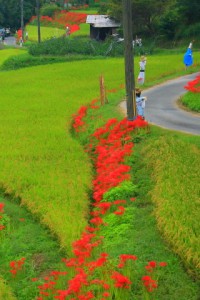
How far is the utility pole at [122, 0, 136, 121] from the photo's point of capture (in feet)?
56.3

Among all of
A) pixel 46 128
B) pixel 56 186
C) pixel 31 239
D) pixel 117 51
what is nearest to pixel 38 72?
pixel 117 51

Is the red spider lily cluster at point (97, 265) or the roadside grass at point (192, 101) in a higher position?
the roadside grass at point (192, 101)

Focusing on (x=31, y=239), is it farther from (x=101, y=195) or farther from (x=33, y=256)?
(x=101, y=195)

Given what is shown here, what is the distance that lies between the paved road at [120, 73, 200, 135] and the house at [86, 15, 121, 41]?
26.6 m

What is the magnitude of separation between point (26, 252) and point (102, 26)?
45.5 meters

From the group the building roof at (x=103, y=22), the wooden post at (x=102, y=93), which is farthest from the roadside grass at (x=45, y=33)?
the wooden post at (x=102, y=93)

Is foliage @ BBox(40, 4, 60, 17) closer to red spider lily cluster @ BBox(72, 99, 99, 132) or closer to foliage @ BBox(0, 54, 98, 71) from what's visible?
foliage @ BBox(0, 54, 98, 71)

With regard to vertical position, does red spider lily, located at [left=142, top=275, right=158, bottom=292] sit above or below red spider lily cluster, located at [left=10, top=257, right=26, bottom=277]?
above

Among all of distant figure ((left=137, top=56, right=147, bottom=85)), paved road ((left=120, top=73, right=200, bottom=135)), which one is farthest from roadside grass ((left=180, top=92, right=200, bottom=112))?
distant figure ((left=137, top=56, right=147, bottom=85))

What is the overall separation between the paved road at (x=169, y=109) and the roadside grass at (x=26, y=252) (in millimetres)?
7005

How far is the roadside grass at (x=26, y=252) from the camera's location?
10.3 meters

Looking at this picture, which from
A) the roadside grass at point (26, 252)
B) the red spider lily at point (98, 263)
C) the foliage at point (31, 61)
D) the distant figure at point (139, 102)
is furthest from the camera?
the foliage at point (31, 61)

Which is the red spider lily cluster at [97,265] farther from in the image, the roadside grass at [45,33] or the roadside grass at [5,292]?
the roadside grass at [45,33]

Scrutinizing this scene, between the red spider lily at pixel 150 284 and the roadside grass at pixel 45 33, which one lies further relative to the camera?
the roadside grass at pixel 45 33
